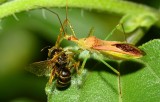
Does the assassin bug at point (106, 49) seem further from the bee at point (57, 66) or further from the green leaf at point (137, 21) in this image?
the green leaf at point (137, 21)

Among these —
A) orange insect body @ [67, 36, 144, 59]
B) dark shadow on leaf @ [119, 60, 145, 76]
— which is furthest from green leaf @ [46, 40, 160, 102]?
orange insect body @ [67, 36, 144, 59]

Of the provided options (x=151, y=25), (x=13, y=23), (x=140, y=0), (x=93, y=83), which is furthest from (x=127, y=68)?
(x=13, y=23)

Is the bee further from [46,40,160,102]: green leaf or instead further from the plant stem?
the plant stem

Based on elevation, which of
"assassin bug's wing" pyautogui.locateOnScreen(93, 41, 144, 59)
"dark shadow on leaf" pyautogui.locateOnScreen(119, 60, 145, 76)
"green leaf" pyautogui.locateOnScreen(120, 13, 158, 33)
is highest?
"green leaf" pyautogui.locateOnScreen(120, 13, 158, 33)

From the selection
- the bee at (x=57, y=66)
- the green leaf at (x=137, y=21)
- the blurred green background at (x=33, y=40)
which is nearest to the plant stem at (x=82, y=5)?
the green leaf at (x=137, y=21)

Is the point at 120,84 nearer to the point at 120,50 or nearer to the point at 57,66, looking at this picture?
the point at 120,50
